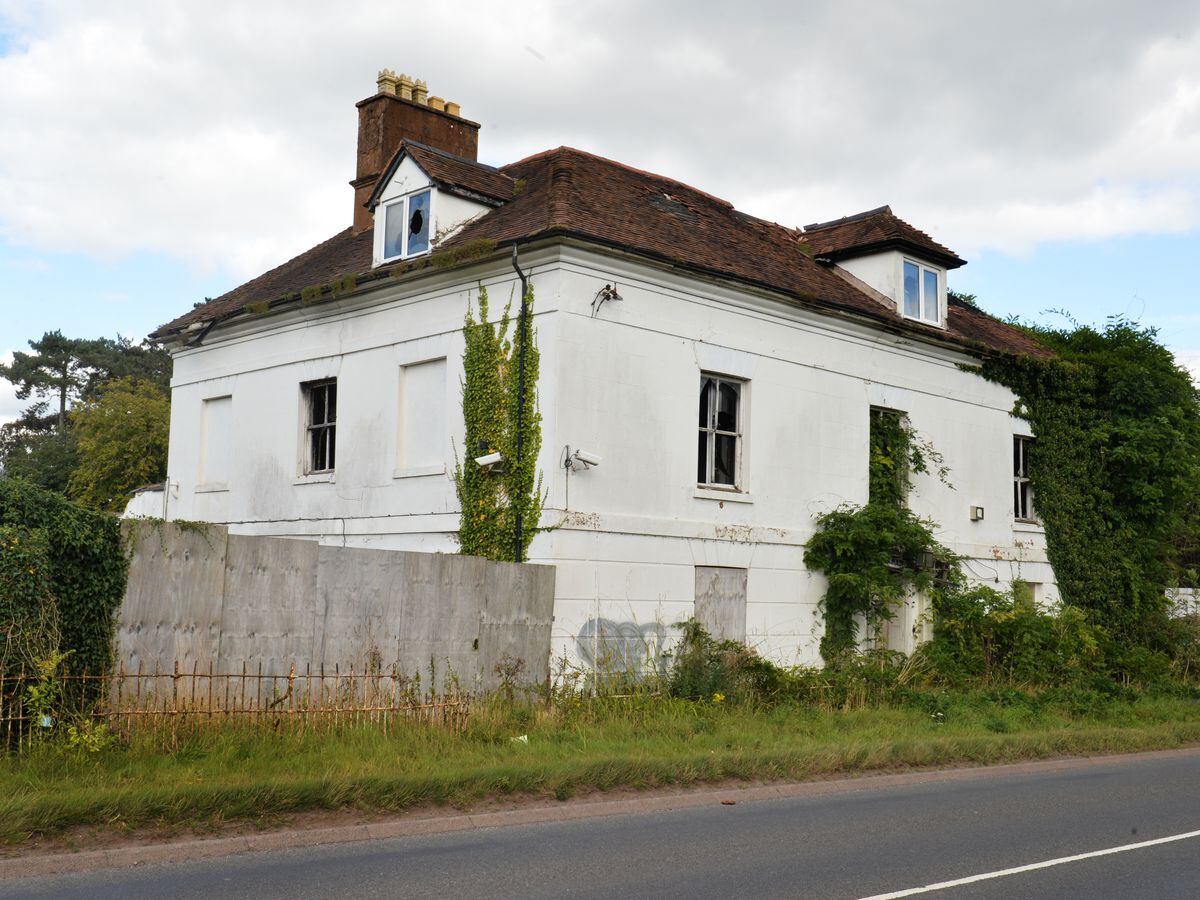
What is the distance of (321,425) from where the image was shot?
19922 millimetres

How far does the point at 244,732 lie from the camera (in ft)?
37.0

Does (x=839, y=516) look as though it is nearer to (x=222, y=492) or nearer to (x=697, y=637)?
(x=697, y=637)

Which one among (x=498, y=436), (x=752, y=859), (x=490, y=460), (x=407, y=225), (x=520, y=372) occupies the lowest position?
(x=752, y=859)

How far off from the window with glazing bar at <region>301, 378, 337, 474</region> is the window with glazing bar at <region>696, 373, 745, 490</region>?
19.6 feet

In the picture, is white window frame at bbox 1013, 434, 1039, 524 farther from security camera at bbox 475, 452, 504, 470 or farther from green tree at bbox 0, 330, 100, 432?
green tree at bbox 0, 330, 100, 432

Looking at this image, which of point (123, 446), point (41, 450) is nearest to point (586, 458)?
point (123, 446)

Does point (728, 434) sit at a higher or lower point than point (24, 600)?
higher

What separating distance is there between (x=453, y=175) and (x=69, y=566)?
9.91 m

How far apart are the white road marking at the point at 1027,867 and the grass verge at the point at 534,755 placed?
362cm

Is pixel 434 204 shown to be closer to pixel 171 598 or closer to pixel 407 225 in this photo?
pixel 407 225

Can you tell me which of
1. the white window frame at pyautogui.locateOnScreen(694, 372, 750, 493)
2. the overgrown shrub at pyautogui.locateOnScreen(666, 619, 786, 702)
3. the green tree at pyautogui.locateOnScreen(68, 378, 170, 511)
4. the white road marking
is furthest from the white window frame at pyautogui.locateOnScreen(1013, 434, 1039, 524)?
the green tree at pyautogui.locateOnScreen(68, 378, 170, 511)

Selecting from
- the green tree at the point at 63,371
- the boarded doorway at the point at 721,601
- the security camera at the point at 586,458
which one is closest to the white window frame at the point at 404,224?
the security camera at the point at 586,458

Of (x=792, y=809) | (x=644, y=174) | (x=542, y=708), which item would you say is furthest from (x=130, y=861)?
(x=644, y=174)

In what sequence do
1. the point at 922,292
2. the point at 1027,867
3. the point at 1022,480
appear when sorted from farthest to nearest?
1. the point at 1022,480
2. the point at 922,292
3. the point at 1027,867
